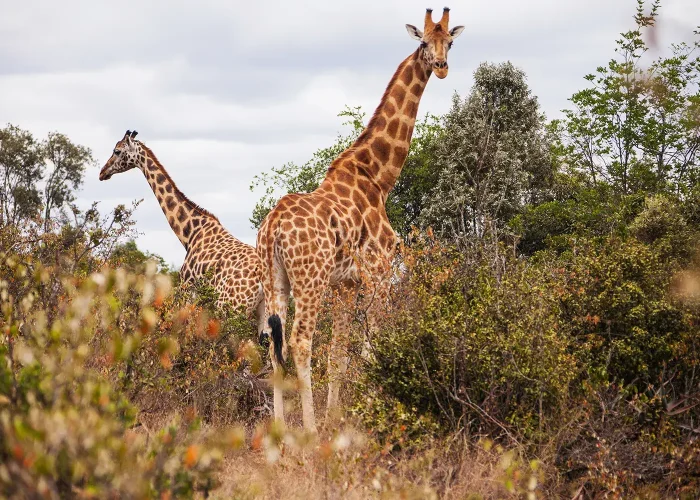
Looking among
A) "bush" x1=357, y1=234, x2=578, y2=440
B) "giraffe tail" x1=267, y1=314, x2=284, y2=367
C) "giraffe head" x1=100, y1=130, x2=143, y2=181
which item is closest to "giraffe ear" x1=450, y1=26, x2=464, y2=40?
"bush" x1=357, y1=234, x2=578, y2=440

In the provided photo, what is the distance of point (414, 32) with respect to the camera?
35.6 ft

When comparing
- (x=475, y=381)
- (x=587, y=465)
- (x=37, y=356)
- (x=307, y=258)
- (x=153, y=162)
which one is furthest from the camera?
(x=153, y=162)

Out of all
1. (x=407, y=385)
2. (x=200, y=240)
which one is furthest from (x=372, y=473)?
(x=200, y=240)

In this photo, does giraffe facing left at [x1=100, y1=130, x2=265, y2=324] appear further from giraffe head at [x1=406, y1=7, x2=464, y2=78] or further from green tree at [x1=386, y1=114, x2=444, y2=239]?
green tree at [x1=386, y1=114, x2=444, y2=239]

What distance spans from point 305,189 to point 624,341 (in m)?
20.4

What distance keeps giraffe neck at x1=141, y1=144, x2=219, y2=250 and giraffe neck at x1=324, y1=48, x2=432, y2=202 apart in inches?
164

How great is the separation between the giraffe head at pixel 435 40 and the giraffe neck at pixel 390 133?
16cm

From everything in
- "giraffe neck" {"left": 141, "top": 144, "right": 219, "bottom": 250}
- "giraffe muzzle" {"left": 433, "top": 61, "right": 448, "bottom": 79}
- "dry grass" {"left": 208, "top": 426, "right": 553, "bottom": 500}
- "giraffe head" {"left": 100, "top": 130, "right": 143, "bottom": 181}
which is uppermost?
"giraffe muzzle" {"left": 433, "top": 61, "right": 448, "bottom": 79}

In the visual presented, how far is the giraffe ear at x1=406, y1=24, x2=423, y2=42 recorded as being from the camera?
10805 mm

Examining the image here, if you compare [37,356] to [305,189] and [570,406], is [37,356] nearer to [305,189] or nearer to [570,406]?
[570,406]

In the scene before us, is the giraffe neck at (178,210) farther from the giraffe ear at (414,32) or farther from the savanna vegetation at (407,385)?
the giraffe ear at (414,32)

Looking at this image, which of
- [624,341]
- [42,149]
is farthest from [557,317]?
[42,149]

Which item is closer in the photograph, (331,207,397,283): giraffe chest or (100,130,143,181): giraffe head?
(331,207,397,283): giraffe chest

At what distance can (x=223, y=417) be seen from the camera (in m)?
9.67
